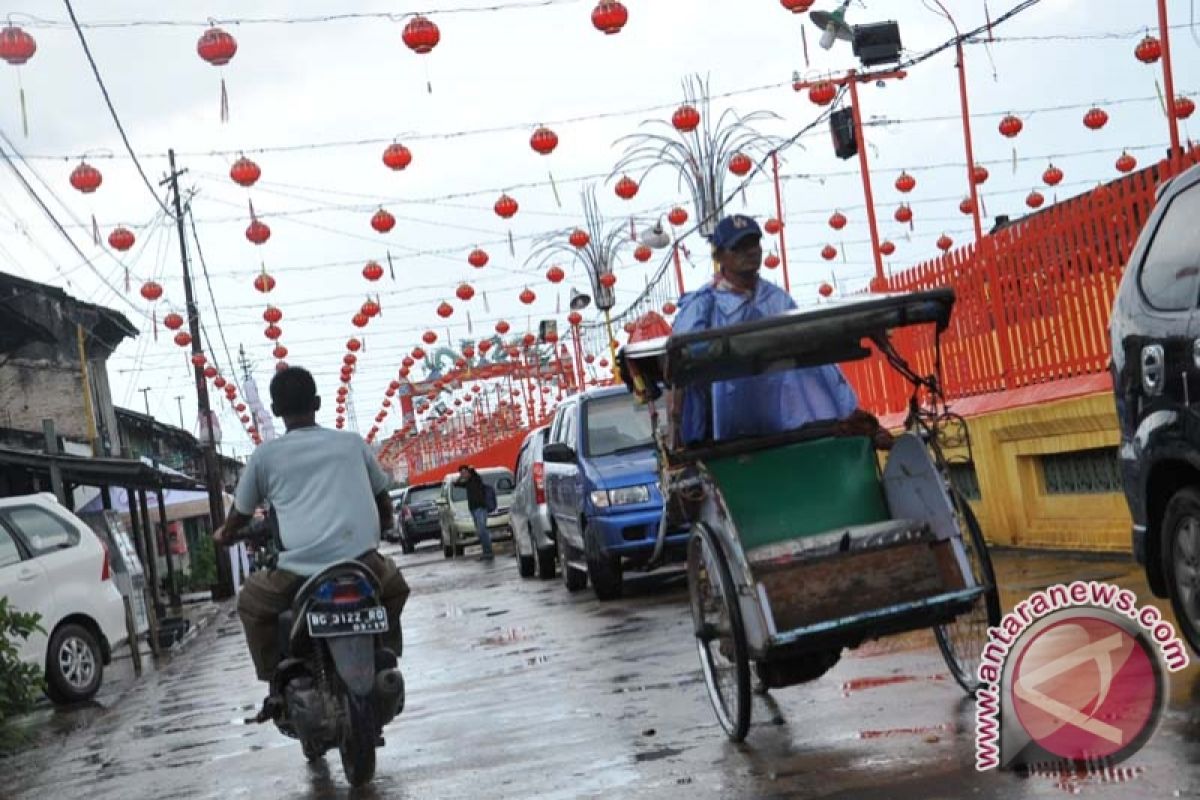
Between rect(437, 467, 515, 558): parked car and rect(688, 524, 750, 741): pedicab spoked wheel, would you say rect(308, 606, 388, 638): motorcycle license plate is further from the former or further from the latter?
rect(437, 467, 515, 558): parked car

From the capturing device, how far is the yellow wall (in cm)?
1250

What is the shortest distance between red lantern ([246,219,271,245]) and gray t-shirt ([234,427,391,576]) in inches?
737

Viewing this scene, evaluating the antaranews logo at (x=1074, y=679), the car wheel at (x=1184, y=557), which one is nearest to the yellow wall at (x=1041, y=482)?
the car wheel at (x=1184, y=557)

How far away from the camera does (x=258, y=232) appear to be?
26375 mm

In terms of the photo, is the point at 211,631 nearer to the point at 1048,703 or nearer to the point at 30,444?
the point at 30,444

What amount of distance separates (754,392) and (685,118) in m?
17.0

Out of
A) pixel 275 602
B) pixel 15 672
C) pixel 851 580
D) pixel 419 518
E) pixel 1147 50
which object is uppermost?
pixel 1147 50

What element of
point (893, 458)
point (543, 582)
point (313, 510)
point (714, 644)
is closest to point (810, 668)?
point (714, 644)

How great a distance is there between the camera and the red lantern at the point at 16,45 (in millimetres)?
15523

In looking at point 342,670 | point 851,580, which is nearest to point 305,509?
point 342,670

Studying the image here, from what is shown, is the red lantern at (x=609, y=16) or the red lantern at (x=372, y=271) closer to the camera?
the red lantern at (x=609, y=16)

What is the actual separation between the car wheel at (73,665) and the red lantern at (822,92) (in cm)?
1179

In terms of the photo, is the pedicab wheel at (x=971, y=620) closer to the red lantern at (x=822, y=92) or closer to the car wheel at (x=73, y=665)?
the car wheel at (x=73, y=665)

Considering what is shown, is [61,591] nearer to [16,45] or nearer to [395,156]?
[16,45]
